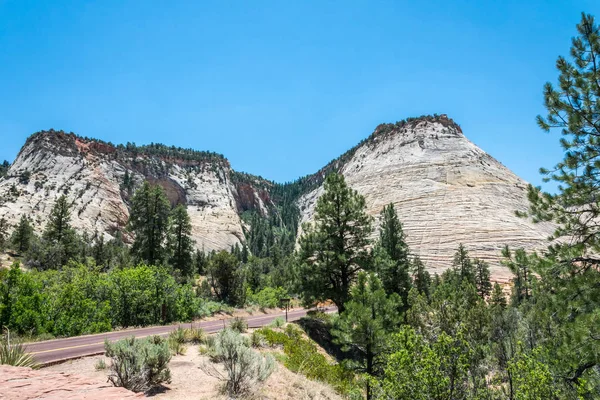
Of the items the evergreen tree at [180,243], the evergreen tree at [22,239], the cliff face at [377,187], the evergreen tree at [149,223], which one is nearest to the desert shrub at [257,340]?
the evergreen tree at [149,223]

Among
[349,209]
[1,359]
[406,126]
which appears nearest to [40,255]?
[349,209]

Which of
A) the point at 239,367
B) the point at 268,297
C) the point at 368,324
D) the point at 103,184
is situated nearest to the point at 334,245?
the point at 368,324

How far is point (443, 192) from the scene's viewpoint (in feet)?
227

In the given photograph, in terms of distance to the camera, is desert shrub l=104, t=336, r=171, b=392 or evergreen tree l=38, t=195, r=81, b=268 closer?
desert shrub l=104, t=336, r=171, b=392

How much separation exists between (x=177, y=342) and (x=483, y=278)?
46781mm

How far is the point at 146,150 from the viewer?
Result: 108000 mm

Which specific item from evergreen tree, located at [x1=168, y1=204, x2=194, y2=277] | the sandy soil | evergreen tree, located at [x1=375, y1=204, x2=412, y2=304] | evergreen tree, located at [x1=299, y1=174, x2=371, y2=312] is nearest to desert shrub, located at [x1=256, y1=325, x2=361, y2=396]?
the sandy soil

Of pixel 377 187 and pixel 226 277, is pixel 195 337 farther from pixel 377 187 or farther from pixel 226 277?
pixel 377 187

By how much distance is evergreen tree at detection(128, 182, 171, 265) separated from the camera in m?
34.1

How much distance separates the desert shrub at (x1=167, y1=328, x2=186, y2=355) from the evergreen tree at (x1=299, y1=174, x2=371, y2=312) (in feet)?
32.8

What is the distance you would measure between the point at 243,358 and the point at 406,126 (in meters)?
96.1

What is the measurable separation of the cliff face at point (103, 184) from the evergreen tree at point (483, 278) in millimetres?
64385

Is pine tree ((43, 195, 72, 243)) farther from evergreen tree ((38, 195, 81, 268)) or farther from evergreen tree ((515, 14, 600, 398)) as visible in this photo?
evergreen tree ((515, 14, 600, 398))

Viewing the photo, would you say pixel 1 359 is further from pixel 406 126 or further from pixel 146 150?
pixel 146 150
